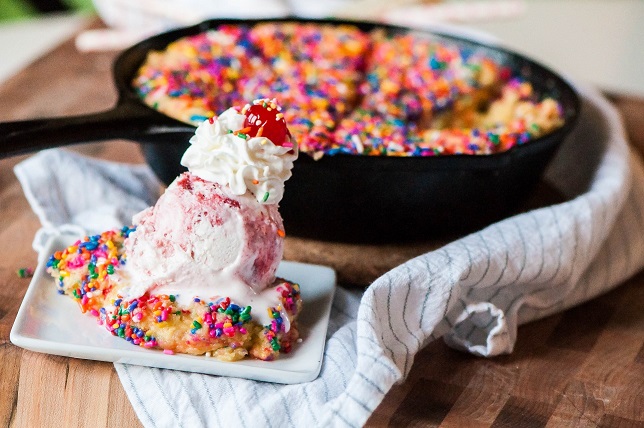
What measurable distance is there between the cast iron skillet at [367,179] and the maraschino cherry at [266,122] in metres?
0.21

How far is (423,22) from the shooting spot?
2.55 metres

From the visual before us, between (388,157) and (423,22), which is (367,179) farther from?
(423,22)

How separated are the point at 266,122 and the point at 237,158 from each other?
0.07 m

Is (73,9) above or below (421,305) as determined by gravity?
below

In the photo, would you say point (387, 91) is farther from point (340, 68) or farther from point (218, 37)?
point (218, 37)

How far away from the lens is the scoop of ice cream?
1290 mm

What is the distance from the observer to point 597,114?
2.04 m

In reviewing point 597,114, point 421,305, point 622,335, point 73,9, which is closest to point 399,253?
point 421,305

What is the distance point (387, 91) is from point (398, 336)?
2.72ft

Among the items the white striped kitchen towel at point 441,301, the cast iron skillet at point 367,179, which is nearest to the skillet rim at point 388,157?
the cast iron skillet at point 367,179

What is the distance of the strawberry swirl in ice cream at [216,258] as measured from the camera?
1271mm

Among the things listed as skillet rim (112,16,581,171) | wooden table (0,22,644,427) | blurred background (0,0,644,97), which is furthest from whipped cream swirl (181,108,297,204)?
blurred background (0,0,644,97)

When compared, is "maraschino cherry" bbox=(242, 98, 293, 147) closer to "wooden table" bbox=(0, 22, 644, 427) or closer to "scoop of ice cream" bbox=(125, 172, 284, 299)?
"scoop of ice cream" bbox=(125, 172, 284, 299)

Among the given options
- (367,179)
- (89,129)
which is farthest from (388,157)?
(89,129)
